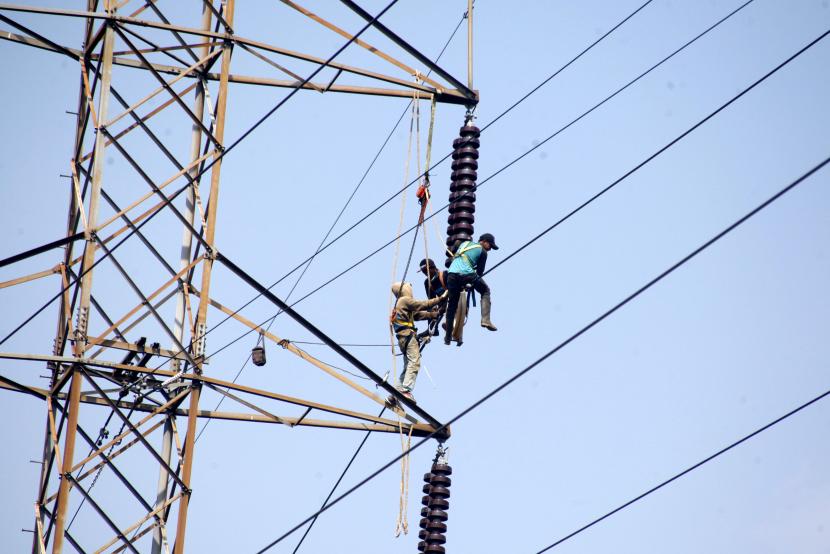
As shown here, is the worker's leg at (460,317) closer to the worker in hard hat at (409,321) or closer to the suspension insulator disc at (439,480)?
the worker in hard hat at (409,321)

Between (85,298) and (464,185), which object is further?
(464,185)

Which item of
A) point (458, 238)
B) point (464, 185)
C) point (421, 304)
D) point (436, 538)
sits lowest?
point (436, 538)

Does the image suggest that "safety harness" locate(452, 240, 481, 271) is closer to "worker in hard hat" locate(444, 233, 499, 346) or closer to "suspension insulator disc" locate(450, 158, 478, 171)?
"worker in hard hat" locate(444, 233, 499, 346)

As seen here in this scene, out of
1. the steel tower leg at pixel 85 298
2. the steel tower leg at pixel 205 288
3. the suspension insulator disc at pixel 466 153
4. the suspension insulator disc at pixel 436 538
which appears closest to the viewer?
the steel tower leg at pixel 85 298

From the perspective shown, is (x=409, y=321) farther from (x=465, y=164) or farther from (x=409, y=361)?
(x=465, y=164)

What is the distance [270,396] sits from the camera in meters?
19.9

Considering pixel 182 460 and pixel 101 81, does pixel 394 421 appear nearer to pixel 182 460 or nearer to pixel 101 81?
pixel 182 460

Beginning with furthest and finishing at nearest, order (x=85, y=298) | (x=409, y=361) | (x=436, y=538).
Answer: (x=409, y=361)
(x=436, y=538)
(x=85, y=298)

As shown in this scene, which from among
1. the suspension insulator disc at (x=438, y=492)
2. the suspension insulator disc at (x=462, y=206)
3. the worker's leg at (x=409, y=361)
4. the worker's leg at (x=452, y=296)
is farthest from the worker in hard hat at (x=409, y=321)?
the suspension insulator disc at (x=438, y=492)

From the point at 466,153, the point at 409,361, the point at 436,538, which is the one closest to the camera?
the point at 436,538

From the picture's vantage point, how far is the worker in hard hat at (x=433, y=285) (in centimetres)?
2228

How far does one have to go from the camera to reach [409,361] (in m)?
22.3

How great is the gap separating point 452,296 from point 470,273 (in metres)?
0.48

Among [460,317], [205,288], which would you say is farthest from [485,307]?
[205,288]
